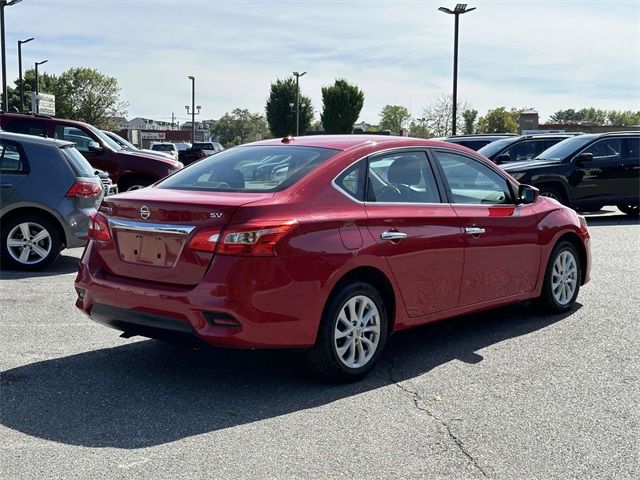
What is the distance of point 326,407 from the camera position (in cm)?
463

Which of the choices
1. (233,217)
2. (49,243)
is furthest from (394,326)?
(49,243)

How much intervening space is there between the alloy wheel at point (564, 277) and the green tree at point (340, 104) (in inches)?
2628

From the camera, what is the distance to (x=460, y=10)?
31.3 m

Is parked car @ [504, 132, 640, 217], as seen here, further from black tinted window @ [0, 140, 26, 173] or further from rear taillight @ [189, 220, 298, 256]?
rear taillight @ [189, 220, 298, 256]

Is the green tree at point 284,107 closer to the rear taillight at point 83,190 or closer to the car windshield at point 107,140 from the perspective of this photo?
the car windshield at point 107,140

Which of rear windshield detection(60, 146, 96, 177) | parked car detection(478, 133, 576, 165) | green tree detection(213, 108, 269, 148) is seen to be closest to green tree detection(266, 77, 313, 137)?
green tree detection(213, 108, 269, 148)

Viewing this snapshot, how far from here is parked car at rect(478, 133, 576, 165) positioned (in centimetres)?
1744

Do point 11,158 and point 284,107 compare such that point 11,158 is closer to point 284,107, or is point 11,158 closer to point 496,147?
point 496,147

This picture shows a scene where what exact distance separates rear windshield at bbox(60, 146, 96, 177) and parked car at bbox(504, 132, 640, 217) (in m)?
8.48

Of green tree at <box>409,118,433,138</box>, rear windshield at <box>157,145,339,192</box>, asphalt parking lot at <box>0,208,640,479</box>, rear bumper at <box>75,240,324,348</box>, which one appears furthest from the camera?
green tree at <box>409,118,433,138</box>

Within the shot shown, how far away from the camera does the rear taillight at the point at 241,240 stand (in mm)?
4547

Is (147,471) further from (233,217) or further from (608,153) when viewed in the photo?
(608,153)

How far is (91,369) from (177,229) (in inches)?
52.2

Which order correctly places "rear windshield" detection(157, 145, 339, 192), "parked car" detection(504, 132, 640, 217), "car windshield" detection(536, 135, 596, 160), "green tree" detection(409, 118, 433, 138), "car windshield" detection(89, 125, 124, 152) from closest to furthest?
"rear windshield" detection(157, 145, 339, 192) < "car windshield" detection(89, 125, 124, 152) < "parked car" detection(504, 132, 640, 217) < "car windshield" detection(536, 135, 596, 160) < "green tree" detection(409, 118, 433, 138)
